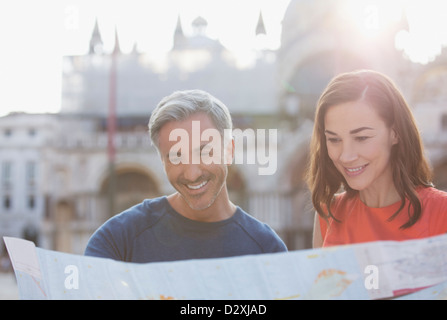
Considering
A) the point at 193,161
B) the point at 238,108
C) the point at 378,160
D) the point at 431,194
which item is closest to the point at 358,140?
the point at 378,160

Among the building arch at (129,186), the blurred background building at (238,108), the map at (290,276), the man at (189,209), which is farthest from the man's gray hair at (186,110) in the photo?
the building arch at (129,186)

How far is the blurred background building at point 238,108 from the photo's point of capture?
19641 millimetres

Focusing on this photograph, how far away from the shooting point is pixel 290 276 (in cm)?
113

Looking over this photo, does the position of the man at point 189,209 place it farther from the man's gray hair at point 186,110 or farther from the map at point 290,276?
the map at point 290,276

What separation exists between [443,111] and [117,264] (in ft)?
66.9

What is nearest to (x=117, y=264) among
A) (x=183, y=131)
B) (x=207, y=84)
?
(x=183, y=131)

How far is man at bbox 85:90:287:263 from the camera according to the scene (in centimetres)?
167

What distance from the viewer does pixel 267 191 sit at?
1964 centimetres

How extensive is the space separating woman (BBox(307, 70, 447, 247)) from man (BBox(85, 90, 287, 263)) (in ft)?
1.03

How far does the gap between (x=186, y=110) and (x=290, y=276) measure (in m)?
0.73

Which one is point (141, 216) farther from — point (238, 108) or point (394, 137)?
point (238, 108)

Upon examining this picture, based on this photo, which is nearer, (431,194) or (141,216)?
(431,194)

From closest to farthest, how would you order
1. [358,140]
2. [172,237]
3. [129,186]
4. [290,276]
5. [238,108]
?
[290,276]
[358,140]
[172,237]
[129,186]
[238,108]
